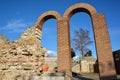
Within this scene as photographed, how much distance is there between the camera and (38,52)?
591cm

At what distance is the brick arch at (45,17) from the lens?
29.4 ft

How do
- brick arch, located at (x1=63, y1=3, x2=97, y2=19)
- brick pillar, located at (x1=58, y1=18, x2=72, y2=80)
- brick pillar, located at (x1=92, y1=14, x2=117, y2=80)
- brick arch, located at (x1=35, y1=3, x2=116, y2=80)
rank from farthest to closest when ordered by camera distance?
brick arch, located at (x1=63, y1=3, x2=97, y2=19)
brick pillar, located at (x1=58, y1=18, x2=72, y2=80)
brick arch, located at (x1=35, y1=3, x2=116, y2=80)
brick pillar, located at (x1=92, y1=14, x2=117, y2=80)

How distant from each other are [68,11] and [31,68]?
463 centimetres

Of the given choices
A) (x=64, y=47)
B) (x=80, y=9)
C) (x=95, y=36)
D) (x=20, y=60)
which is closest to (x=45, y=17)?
(x=80, y=9)

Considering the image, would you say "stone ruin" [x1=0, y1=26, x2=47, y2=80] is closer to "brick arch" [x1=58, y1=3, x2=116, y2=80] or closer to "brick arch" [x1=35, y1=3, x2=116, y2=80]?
"brick arch" [x1=35, y1=3, x2=116, y2=80]

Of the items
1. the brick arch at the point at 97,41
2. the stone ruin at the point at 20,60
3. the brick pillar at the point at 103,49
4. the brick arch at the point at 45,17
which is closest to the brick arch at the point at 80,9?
the brick arch at the point at 97,41

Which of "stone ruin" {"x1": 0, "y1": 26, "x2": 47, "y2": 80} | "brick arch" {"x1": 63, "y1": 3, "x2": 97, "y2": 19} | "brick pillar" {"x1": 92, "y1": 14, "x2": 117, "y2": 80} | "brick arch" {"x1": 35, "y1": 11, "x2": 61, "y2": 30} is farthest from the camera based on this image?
"brick arch" {"x1": 35, "y1": 11, "x2": 61, "y2": 30}

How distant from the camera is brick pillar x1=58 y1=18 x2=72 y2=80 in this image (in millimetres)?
7443

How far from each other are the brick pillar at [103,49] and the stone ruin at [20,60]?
3.01m

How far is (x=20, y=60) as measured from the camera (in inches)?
226

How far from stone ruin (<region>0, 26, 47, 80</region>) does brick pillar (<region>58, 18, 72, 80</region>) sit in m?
1.78

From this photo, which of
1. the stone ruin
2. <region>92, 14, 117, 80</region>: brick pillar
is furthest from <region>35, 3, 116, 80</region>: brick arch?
the stone ruin

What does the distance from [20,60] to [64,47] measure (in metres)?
2.91

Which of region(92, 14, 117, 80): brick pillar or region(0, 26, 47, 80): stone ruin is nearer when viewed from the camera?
region(0, 26, 47, 80): stone ruin
